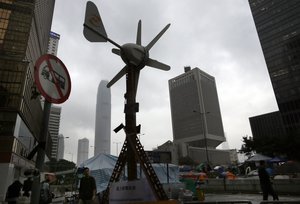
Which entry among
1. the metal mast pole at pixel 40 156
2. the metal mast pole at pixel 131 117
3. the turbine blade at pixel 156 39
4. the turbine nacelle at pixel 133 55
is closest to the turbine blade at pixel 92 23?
the turbine nacelle at pixel 133 55

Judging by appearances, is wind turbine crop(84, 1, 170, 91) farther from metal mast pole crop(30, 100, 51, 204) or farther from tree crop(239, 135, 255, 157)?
tree crop(239, 135, 255, 157)

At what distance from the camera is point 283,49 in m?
94.1

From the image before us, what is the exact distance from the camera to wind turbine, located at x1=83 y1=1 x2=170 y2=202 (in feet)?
28.2

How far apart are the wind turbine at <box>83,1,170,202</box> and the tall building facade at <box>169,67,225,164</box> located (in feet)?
467

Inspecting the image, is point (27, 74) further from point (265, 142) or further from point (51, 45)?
point (51, 45)

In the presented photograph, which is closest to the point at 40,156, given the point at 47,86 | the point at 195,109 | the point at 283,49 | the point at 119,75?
the point at 47,86

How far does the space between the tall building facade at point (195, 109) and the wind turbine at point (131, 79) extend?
142460 millimetres

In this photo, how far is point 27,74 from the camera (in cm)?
4256

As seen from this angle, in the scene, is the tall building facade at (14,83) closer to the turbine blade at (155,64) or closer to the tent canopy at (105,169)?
the tent canopy at (105,169)

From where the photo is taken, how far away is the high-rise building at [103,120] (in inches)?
6585

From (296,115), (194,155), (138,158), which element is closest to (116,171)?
(138,158)

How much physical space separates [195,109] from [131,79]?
156 m

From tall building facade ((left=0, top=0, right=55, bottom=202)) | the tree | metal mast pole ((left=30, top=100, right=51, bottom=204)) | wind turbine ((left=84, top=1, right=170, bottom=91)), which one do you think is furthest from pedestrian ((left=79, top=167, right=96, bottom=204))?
the tree

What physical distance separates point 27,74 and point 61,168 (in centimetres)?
6846
